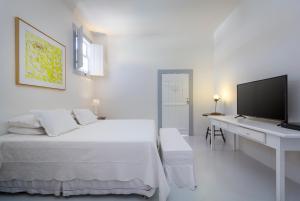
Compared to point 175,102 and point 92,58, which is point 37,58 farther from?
point 175,102

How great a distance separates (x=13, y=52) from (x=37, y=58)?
1.32ft

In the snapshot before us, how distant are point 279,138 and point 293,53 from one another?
1245mm

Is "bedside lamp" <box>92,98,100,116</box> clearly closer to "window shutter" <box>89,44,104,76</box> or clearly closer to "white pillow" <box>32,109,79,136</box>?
"window shutter" <box>89,44,104,76</box>

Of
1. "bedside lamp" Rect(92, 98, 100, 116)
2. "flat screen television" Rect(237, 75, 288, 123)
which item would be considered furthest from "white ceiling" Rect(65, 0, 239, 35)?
"bedside lamp" Rect(92, 98, 100, 116)

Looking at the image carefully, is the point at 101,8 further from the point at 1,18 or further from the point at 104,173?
the point at 104,173

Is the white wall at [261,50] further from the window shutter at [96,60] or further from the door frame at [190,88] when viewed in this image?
the window shutter at [96,60]

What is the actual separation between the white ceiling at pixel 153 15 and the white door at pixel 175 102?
1.32 metres

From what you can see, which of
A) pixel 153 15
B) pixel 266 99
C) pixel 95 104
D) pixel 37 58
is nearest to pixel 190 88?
pixel 153 15

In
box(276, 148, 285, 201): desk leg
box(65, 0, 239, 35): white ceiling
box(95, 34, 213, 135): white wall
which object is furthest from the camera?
box(95, 34, 213, 135): white wall

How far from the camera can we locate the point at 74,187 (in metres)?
1.89

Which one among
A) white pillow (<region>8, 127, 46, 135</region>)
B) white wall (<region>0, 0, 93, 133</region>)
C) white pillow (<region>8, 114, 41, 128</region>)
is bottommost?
white pillow (<region>8, 127, 46, 135</region>)

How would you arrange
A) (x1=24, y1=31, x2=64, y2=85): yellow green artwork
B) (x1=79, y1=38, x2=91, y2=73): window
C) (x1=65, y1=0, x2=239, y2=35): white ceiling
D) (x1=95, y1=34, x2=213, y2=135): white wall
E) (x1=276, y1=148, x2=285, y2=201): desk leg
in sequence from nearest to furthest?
(x1=276, y1=148, x2=285, y2=201): desk leg < (x1=24, y1=31, x2=64, y2=85): yellow green artwork < (x1=65, y1=0, x2=239, y2=35): white ceiling < (x1=79, y1=38, x2=91, y2=73): window < (x1=95, y1=34, x2=213, y2=135): white wall

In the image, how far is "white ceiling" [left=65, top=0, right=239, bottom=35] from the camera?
3477 mm

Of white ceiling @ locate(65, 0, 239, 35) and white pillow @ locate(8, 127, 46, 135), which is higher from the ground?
white ceiling @ locate(65, 0, 239, 35)
